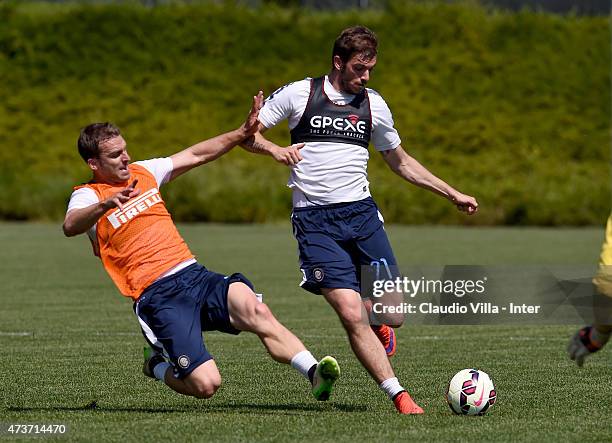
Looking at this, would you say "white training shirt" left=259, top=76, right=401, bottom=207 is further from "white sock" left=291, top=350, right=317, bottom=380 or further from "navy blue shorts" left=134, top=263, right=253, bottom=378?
Result: "white sock" left=291, top=350, right=317, bottom=380

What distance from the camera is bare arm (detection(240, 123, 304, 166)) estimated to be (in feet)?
24.7

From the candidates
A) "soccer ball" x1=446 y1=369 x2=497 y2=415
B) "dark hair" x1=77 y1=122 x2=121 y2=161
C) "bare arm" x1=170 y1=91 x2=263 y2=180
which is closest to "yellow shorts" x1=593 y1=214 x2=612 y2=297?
"soccer ball" x1=446 y1=369 x2=497 y2=415

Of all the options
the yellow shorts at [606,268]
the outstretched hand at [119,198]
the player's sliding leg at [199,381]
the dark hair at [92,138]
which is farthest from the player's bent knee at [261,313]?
the yellow shorts at [606,268]

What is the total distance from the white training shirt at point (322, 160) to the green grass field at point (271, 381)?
51.8 inches

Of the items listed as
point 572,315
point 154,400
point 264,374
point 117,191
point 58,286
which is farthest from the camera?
point 58,286

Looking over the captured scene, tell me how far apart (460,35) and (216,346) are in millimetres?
23148

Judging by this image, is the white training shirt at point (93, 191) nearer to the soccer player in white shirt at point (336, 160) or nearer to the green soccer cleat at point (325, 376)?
the soccer player in white shirt at point (336, 160)

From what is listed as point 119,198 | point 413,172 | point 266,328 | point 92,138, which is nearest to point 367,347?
point 266,328

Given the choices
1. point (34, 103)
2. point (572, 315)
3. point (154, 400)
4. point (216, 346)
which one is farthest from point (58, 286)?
point (34, 103)

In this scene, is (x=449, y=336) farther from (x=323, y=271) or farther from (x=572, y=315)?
(x=323, y=271)

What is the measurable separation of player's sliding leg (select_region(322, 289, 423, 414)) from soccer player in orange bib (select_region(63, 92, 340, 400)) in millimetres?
314

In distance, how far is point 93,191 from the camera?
24.0 feet

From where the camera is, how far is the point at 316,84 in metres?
7.99

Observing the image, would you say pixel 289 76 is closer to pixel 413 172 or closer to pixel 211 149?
pixel 413 172
